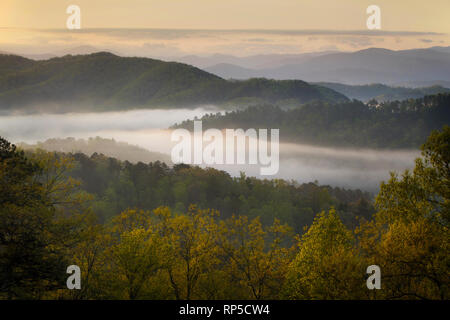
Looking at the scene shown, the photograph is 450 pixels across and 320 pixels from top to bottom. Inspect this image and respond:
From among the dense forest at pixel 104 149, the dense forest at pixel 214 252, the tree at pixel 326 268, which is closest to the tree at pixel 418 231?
the dense forest at pixel 214 252

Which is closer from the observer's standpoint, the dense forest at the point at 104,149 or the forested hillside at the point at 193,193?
the forested hillside at the point at 193,193

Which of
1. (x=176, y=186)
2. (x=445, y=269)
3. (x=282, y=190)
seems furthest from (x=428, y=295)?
(x=282, y=190)

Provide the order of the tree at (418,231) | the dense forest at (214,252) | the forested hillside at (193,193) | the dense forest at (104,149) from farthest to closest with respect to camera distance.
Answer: the dense forest at (104,149)
the forested hillside at (193,193)
the dense forest at (214,252)
the tree at (418,231)

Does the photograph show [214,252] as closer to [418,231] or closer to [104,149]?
[418,231]

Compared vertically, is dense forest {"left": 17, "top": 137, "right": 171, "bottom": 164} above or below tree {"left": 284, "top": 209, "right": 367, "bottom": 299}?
above

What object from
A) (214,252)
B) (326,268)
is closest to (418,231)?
(326,268)

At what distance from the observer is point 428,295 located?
16281mm

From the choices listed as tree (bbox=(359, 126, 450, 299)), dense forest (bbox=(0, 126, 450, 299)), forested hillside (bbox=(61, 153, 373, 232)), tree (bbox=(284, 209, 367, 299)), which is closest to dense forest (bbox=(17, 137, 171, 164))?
forested hillside (bbox=(61, 153, 373, 232))

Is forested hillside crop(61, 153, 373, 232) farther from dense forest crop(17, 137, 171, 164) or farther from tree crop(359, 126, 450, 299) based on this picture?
dense forest crop(17, 137, 171, 164)

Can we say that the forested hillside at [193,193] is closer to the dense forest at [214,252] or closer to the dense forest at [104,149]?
the dense forest at [214,252]

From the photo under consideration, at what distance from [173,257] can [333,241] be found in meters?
7.95

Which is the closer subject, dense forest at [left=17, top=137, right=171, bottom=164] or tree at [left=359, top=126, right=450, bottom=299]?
tree at [left=359, top=126, right=450, bottom=299]

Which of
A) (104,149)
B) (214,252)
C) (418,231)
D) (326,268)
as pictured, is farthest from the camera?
(104,149)
